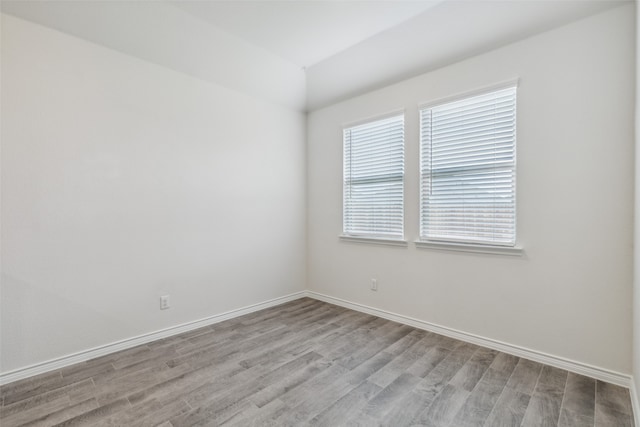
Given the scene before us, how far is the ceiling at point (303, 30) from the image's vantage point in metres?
2.21

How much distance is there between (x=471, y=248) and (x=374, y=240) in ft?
3.41

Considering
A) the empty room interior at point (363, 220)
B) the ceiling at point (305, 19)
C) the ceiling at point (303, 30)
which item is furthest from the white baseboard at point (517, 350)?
the ceiling at point (305, 19)

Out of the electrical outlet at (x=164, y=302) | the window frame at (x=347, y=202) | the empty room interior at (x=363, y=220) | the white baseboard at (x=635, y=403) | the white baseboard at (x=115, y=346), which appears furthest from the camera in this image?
the window frame at (x=347, y=202)

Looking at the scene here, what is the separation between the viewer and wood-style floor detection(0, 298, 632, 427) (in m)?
1.75

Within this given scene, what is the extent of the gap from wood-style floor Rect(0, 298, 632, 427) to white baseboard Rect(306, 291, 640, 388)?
0.20 feet

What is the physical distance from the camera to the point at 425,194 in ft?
9.85

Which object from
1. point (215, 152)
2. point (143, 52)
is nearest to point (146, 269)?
point (215, 152)

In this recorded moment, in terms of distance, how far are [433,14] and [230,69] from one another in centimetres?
197

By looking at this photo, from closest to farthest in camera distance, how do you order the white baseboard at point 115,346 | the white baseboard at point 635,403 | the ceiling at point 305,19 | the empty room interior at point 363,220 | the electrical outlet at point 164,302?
the white baseboard at point 635,403, the empty room interior at point 363,220, the white baseboard at point 115,346, the ceiling at point 305,19, the electrical outlet at point 164,302

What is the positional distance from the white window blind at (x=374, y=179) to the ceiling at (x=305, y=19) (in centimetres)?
94

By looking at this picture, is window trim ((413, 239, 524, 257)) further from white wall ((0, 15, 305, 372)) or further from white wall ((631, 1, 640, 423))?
white wall ((0, 15, 305, 372))

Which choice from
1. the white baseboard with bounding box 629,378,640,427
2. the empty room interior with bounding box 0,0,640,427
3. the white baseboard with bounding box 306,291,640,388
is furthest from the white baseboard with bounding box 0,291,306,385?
the white baseboard with bounding box 629,378,640,427

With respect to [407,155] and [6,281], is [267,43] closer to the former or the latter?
[407,155]

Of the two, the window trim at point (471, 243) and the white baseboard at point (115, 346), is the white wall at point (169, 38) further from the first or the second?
the white baseboard at point (115, 346)
